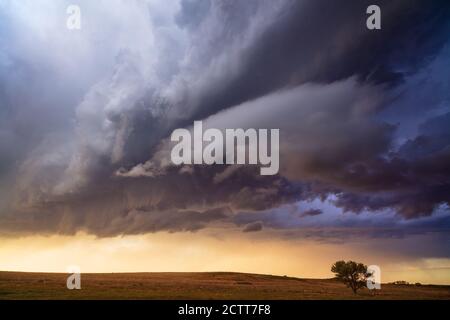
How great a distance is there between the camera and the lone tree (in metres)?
101

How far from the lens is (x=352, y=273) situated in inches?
3984

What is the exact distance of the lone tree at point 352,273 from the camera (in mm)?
100875

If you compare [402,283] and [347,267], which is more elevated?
[347,267]

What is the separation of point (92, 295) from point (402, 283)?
131081 millimetres
